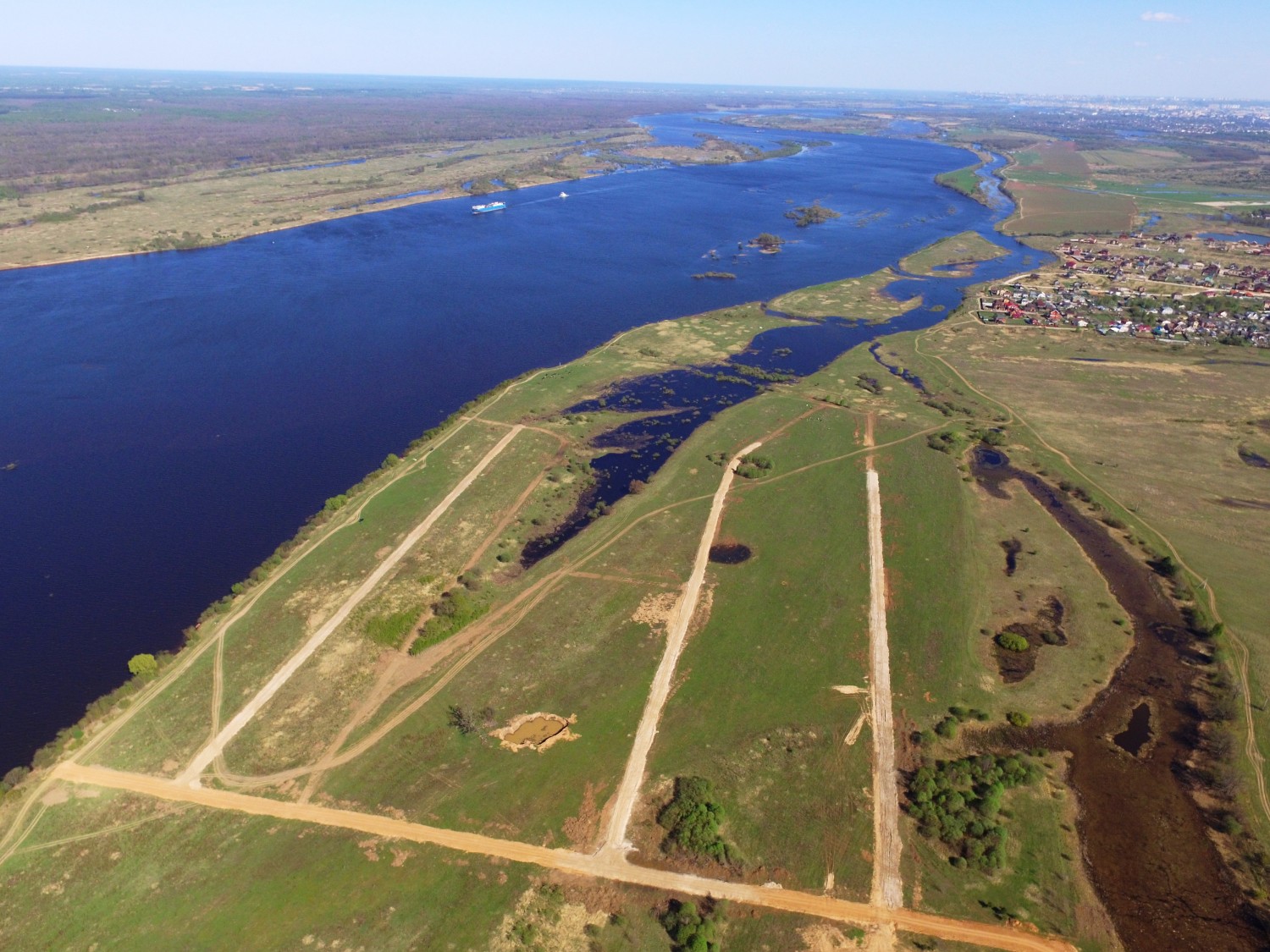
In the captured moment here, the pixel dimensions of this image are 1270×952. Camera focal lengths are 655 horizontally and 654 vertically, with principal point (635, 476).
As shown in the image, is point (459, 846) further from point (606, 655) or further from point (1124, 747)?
point (1124, 747)

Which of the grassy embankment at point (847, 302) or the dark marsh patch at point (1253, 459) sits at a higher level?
the grassy embankment at point (847, 302)

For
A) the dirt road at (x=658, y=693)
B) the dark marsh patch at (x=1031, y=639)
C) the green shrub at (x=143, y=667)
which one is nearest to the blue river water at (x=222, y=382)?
the green shrub at (x=143, y=667)

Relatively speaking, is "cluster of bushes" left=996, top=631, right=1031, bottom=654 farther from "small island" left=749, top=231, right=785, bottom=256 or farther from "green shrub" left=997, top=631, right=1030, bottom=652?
"small island" left=749, top=231, right=785, bottom=256

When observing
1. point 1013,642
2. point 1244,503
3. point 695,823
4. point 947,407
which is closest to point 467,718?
point 695,823

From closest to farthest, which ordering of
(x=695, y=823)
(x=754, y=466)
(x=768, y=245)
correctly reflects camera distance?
(x=695, y=823)
(x=754, y=466)
(x=768, y=245)

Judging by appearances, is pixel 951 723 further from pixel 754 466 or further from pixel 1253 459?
pixel 1253 459

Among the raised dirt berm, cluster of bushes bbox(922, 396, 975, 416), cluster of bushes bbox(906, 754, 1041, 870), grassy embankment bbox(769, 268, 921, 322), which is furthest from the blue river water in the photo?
cluster of bushes bbox(906, 754, 1041, 870)

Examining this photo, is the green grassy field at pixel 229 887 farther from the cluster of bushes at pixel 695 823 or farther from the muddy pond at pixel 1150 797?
the muddy pond at pixel 1150 797
